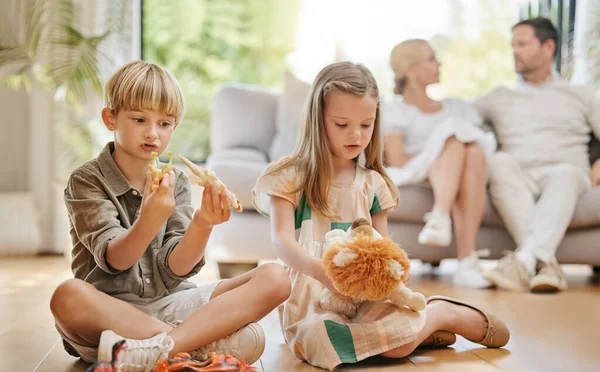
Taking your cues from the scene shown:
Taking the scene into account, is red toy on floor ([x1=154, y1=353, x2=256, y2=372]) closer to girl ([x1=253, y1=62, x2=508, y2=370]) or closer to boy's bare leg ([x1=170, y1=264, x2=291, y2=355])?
boy's bare leg ([x1=170, y1=264, x2=291, y2=355])

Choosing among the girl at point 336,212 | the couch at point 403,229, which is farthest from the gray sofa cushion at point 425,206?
the girl at point 336,212

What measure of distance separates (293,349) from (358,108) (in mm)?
587

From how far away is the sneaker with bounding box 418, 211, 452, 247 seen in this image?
294cm

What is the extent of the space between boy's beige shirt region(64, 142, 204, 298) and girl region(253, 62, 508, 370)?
0.26 metres

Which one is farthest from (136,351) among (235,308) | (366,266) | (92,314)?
(366,266)

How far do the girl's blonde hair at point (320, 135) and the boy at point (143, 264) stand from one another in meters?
0.26

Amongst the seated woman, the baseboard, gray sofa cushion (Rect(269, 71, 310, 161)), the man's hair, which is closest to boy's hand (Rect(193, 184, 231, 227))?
the seated woman

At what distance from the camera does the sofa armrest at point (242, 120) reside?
3.58m

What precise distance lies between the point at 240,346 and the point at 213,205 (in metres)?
0.31

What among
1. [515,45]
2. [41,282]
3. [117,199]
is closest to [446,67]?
[515,45]

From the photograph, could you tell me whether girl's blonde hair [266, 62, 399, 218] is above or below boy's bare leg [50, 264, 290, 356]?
above

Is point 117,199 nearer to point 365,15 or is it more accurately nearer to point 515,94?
point 515,94

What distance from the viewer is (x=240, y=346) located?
1.53 m

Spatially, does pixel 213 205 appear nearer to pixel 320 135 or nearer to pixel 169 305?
pixel 169 305
